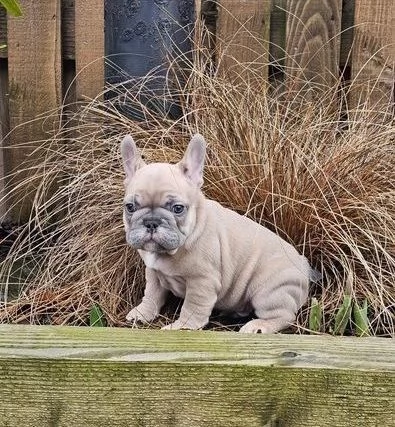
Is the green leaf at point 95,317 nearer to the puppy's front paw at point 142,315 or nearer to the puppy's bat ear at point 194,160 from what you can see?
the puppy's front paw at point 142,315

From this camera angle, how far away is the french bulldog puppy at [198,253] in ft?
6.07

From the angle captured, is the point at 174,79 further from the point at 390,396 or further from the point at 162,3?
the point at 390,396

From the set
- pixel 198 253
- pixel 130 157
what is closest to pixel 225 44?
pixel 130 157

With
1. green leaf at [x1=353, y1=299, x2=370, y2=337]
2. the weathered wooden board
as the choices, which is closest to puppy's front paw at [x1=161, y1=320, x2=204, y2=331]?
green leaf at [x1=353, y1=299, x2=370, y2=337]

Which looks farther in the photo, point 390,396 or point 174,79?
point 174,79

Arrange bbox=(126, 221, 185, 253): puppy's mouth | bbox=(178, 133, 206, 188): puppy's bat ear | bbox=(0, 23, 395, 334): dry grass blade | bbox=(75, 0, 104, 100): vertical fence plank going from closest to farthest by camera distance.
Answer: bbox=(126, 221, 185, 253): puppy's mouth → bbox=(178, 133, 206, 188): puppy's bat ear → bbox=(0, 23, 395, 334): dry grass blade → bbox=(75, 0, 104, 100): vertical fence plank

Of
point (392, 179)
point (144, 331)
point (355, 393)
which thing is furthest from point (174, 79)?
point (355, 393)

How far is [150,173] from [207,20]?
5.23 ft

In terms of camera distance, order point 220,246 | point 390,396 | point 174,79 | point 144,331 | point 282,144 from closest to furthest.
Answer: point 390,396, point 144,331, point 220,246, point 282,144, point 174,79

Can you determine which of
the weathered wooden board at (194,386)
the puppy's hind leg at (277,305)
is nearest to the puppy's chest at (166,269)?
the puppy's hind leg at (277,305)

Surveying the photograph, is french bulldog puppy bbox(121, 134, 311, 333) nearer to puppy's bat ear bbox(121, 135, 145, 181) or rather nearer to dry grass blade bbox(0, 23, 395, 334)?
puppy's bat ear bbox(121, 135, 145, 181)

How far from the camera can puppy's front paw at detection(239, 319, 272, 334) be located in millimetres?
1996

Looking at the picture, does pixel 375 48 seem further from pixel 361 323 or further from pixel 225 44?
pixel 361 323

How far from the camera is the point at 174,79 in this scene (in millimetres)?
3117
